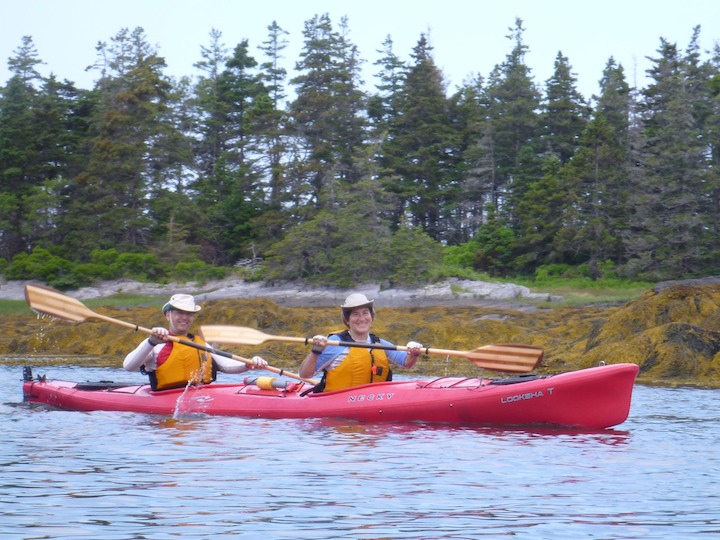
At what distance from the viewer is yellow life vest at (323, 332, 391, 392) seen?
8961 millimetres

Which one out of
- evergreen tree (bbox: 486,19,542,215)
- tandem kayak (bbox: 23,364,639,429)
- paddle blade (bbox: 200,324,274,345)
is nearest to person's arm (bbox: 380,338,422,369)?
tandem kayak (bbox: 23,364,639,429)

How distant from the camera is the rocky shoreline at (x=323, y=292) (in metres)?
26.7

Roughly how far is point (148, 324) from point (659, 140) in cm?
2047

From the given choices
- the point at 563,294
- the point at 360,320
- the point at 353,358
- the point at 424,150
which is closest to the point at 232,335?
the point at 353,358

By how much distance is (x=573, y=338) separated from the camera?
17516 millimetres

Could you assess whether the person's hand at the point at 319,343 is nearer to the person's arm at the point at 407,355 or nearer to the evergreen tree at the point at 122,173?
the person's arm at the point at 407,355

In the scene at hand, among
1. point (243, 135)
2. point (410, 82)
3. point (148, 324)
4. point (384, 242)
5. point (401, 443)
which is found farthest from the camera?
point (243, 135)

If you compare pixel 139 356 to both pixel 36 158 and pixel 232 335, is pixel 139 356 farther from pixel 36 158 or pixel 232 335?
pixel 36 158

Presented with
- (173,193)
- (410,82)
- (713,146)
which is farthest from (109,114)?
(713,146)

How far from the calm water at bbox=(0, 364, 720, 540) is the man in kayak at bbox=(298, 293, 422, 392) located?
1.78 feet

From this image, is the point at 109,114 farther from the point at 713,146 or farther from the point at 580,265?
the point at 713,146

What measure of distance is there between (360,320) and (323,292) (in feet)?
69.5

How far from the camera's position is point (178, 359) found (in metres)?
9.48

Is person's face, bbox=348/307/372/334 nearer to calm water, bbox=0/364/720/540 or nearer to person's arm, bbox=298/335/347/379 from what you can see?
person's arm, bbox=298/335/347/379
